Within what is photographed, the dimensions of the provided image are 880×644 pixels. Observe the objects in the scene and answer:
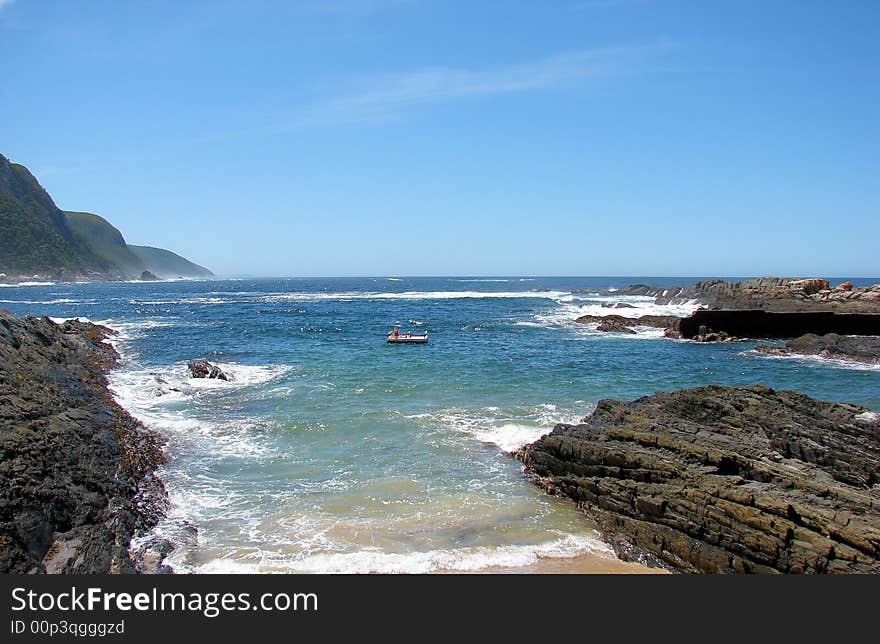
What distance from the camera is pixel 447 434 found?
1686cm

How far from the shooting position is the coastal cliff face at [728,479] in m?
8.79

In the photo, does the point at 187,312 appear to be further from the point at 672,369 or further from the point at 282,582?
the point at 282,582

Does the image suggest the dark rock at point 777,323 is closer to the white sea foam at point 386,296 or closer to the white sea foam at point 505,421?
the white sea foam at point 505,421

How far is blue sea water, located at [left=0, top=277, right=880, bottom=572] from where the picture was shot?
396 inches

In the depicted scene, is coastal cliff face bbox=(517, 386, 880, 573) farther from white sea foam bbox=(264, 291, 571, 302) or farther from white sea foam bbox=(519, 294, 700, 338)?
white sea foam bbox=(264, 291, 571, 302)

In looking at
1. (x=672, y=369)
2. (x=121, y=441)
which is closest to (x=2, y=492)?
(x=121, y=441)

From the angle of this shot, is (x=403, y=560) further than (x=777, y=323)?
No

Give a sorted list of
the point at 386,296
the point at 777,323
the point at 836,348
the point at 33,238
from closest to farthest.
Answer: the point at 836,348 < the point at 777,323 < the point at 386,296 < the point at 33,238

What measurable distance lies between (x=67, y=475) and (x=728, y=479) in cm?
1348

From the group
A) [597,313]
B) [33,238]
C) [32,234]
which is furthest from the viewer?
[32,234]

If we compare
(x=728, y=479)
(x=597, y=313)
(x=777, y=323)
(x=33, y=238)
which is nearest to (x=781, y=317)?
(x=777, y=323)

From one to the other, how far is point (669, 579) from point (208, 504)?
394 inches

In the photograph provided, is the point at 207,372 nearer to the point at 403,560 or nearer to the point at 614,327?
the point at 403,560

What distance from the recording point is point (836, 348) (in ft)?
107
